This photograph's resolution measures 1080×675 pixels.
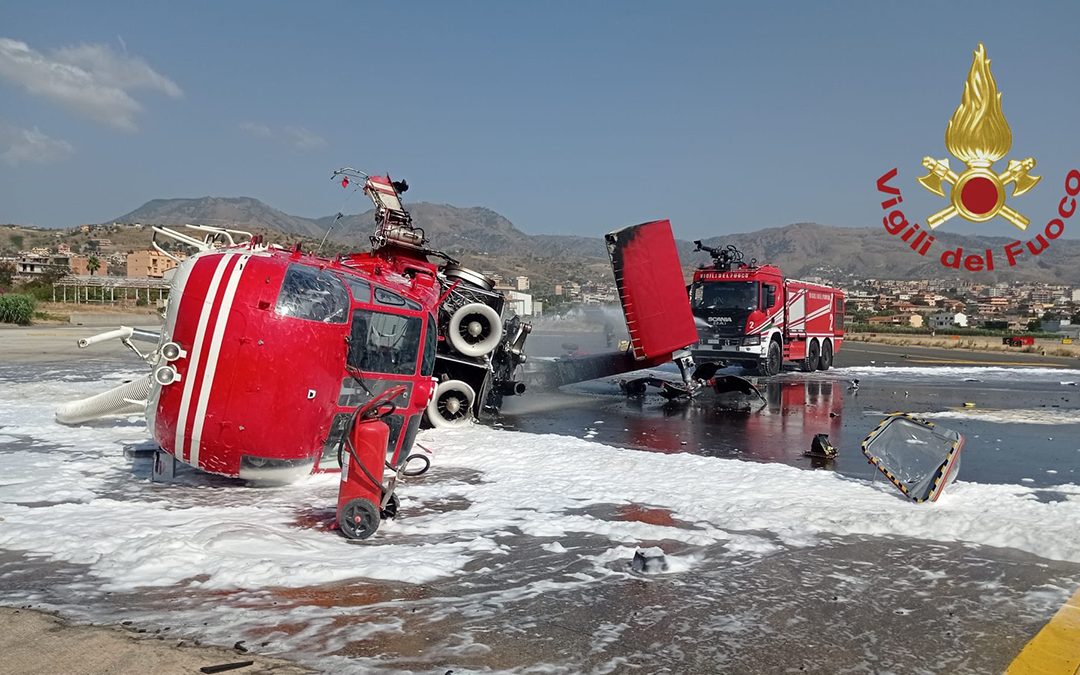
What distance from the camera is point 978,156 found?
70.1ft

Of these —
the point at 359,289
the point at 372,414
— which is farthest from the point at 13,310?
the point at 372,414

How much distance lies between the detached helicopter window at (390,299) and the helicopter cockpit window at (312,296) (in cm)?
47

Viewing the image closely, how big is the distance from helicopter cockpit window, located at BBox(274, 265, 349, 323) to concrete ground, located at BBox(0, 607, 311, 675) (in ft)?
10.7

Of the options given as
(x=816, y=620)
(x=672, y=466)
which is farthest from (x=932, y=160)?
(x=816, y=620)

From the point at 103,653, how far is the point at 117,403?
23.1ft

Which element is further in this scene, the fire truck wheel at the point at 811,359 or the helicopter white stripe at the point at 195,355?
the fire truck wheel at the point at 811,359

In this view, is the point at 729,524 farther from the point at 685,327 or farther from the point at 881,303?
the point at 881,303

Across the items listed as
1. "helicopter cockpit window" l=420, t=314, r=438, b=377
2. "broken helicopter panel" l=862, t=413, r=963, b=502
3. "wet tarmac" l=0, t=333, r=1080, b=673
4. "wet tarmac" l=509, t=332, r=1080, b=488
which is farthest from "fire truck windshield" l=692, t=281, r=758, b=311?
"helicopter cockpit window" l=420, t=314, r=438, b=377

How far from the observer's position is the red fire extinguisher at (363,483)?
6.38 meters

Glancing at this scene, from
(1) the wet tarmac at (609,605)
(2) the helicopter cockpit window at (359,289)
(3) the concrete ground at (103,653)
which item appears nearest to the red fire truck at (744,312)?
(1) the wet tarmac at (609,605)

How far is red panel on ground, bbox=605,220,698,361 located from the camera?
14.6 m

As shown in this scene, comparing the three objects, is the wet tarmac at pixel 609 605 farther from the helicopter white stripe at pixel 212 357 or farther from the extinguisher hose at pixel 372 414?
the helicopter white stripe at pixel 212 357

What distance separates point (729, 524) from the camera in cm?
718

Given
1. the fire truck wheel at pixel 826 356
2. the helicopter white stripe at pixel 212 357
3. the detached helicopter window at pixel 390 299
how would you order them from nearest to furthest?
the helicopter white stripe at pixel 212 357
the detached helicopter window at pixel 390 299
the fire truck wheel at pixel 826 356
